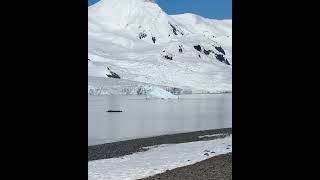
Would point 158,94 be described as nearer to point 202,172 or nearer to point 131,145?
point 131,145

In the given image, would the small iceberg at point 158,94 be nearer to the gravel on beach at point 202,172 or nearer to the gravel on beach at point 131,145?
the gravel on beach at point 131,145

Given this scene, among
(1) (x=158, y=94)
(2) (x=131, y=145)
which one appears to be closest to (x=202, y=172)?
(2) (x=131, y=145)

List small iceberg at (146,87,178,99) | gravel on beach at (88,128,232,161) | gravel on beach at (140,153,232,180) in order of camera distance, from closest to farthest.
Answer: gravel on beach at (140,153,232,180) < gravel on beach at (88,128,232,161) < small iceberg at (146,87,178,99)

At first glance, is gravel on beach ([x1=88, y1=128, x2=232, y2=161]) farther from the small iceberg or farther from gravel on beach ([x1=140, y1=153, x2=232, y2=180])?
the small iceberg

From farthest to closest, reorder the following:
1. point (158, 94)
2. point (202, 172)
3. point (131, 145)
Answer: point (158, 94), point (131, 145), point (202, 172)

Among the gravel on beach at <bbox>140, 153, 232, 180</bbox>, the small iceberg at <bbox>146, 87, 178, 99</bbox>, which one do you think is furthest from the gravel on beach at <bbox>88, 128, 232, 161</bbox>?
the small iceberg at <bbox>146, 87, 178, 99</bbox>

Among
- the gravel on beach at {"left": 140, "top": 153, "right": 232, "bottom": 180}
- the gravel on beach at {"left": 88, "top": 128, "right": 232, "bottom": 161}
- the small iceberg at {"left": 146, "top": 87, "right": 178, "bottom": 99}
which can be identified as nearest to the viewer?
the gravel on beach at {"left": 140, "top": 153, "right": 232, "bottom": 180}

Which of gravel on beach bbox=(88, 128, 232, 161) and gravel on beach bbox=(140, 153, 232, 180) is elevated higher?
gravel on beach bbox=(140, 153, 232, 180)

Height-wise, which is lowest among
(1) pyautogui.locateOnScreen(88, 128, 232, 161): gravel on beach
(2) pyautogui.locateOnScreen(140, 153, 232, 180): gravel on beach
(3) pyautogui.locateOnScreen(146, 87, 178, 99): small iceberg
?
(1) pyautogui.locateOnScreen(88, 128, 232, 161): gravel on beach

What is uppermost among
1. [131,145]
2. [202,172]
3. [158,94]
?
[158,94]
